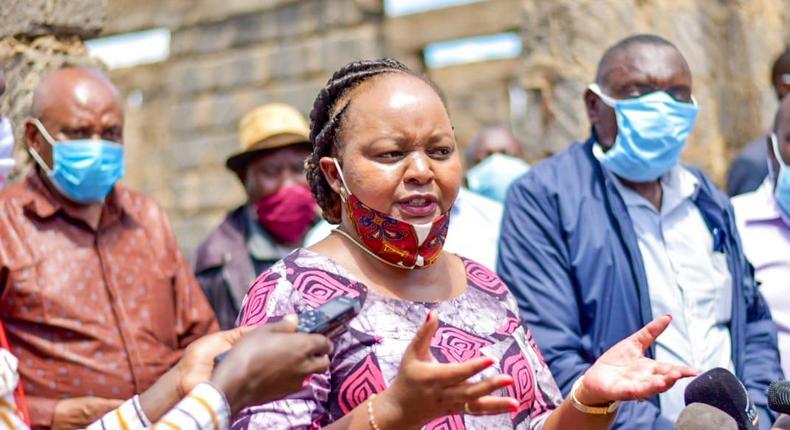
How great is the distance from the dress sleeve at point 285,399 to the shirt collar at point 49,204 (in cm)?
165

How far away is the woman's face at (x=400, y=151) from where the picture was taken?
2.42m

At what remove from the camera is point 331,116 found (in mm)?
2555

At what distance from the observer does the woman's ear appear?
2545 millimetres

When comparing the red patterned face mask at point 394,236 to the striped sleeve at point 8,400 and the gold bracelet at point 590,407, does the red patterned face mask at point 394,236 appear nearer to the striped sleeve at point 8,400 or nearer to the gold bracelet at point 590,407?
the gold bracelet at point 590,407

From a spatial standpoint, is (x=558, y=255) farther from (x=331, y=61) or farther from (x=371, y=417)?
(x=331, y=61)

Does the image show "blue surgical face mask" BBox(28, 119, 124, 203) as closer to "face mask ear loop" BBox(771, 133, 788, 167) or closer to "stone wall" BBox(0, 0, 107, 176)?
"stone wall" BBox(0, 0, 107, 176)

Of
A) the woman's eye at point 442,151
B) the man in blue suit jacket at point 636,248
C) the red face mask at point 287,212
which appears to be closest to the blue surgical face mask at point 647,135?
the man in blue suit jacket at point 636,248

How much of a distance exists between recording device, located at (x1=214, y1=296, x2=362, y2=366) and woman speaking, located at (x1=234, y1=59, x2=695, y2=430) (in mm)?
187

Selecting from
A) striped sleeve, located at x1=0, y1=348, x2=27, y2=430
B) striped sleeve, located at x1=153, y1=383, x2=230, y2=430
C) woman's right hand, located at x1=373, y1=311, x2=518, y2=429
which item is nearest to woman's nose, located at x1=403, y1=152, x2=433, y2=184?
woman's right hand, located at x1=373, y1=311, x2=518, y2=429

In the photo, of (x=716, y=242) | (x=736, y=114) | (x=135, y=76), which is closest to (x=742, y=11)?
(x=736, y=114)

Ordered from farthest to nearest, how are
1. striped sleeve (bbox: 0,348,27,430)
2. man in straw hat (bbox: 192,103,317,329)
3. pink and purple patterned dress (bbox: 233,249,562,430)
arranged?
man in straw hat (bbox: 192,103,317,329)
striped sleeve (bbox: 0,348,27,430)
pink and purple patterned dress (bbox: 233,249,562,430)

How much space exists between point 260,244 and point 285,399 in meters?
3.13

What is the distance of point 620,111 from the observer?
3.77 metres

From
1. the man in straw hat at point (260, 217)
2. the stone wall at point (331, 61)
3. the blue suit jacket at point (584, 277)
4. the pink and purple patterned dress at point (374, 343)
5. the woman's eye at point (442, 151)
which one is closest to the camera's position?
the pink and purple patterned dress at point (374, 343)
